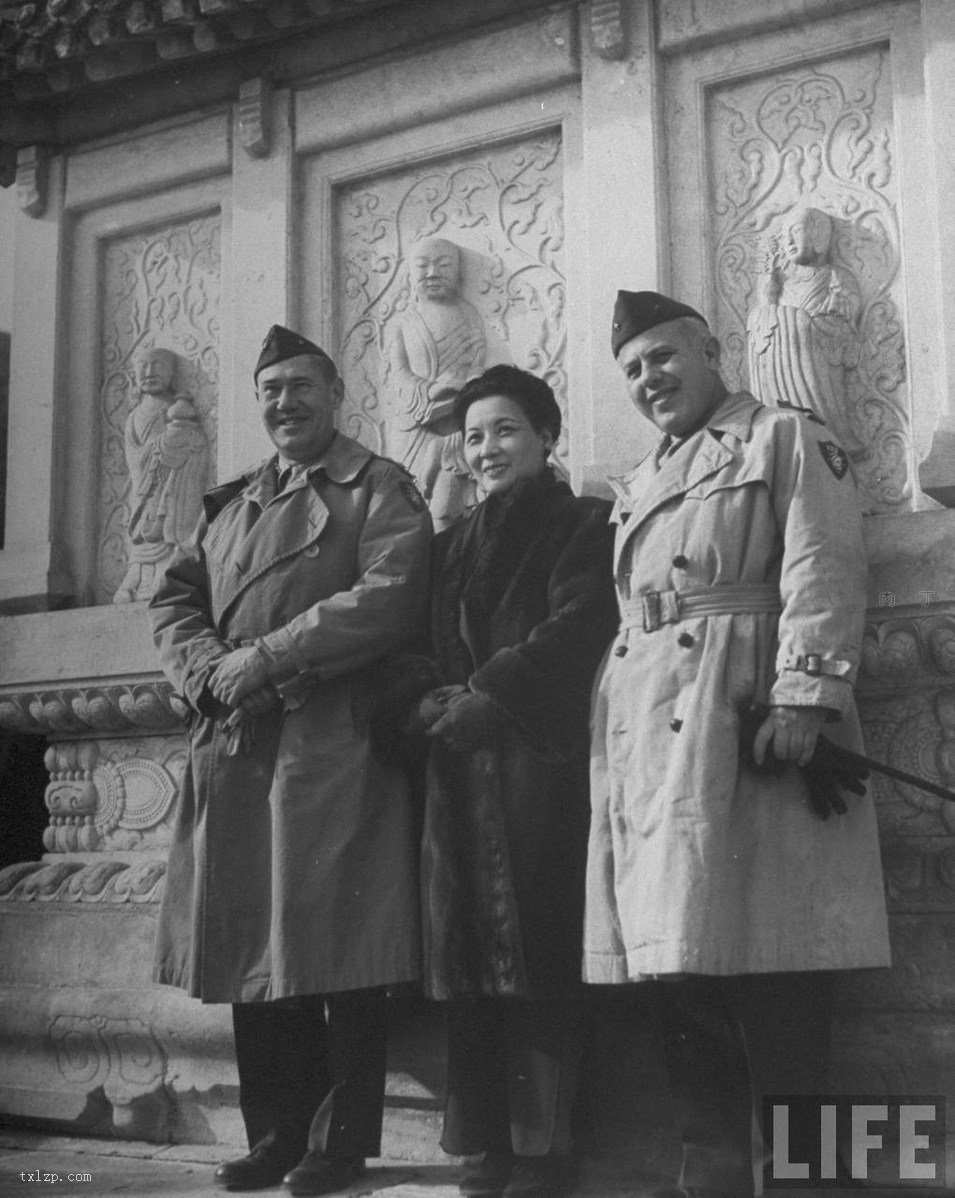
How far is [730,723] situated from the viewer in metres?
3.33

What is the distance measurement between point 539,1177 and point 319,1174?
0.53 m

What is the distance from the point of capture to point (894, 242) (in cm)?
439

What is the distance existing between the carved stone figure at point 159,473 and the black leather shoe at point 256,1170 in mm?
2058

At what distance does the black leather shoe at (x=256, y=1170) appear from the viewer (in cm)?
380

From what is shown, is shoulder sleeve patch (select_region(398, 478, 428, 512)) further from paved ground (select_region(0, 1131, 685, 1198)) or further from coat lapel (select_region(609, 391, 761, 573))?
paved ground (select_region(0, 1131, 685, 1198))

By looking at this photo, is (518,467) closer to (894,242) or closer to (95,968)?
(894,242)

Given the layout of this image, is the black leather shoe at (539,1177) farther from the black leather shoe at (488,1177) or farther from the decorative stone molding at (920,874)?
the decorative stone molding at (920,874)

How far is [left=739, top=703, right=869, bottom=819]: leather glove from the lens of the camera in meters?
3.32

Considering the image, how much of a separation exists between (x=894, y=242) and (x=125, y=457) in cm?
274

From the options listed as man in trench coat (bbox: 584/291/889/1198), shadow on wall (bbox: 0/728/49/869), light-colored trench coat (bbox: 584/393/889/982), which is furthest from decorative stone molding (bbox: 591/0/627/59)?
shadow on wall (bbox: 0/728/49/869)

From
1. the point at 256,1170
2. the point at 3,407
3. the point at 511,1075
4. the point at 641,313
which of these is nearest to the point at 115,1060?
the point at 256,1170

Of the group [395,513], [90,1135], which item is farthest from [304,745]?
[90,1135]

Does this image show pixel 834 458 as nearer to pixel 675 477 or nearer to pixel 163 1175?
pixel 675 477

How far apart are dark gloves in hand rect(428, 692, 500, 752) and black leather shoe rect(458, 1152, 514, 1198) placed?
36.5 inches
